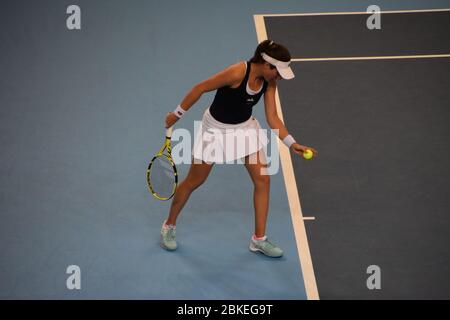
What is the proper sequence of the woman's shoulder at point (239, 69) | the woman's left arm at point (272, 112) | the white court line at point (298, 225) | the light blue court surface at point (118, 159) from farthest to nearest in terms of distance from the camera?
1. the light blue court surface at point (118, 159)
2. the white court line at point (298, 225)
3. the woman's left arm at point (272, 112)
4. the woman's shoulder at point (239, 69)

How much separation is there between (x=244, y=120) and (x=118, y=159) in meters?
2.11

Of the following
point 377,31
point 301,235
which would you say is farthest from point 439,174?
point 377,31

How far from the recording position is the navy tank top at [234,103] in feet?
19.2

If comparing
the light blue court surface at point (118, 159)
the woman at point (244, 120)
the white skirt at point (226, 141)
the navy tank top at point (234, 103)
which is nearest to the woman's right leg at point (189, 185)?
the woman at point (244, 120)

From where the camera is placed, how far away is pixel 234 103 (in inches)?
232

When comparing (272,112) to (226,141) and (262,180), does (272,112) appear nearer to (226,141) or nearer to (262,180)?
(226,141)

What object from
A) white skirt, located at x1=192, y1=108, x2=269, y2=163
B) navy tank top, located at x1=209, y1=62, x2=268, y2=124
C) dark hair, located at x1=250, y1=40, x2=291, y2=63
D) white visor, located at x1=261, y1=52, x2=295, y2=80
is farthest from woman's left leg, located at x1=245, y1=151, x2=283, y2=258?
dark hair, located at x1=250, y1=40, x2=291, y2=63

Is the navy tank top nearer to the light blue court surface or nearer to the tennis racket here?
the tennis racket

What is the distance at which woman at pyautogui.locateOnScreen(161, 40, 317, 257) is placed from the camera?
5.70m

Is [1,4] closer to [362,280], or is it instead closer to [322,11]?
[322,11]

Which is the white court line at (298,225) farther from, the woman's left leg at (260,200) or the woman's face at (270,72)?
the woman's face at (270,72)

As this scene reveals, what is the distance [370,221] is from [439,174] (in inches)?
43.5

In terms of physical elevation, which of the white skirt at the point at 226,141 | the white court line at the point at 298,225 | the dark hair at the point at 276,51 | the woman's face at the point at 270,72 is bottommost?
the white court line at the point at 298,225

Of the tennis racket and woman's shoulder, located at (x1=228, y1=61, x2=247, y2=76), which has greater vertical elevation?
woman's shoulder, located at (x1=228, y1=61, x2=247, y2=76)
